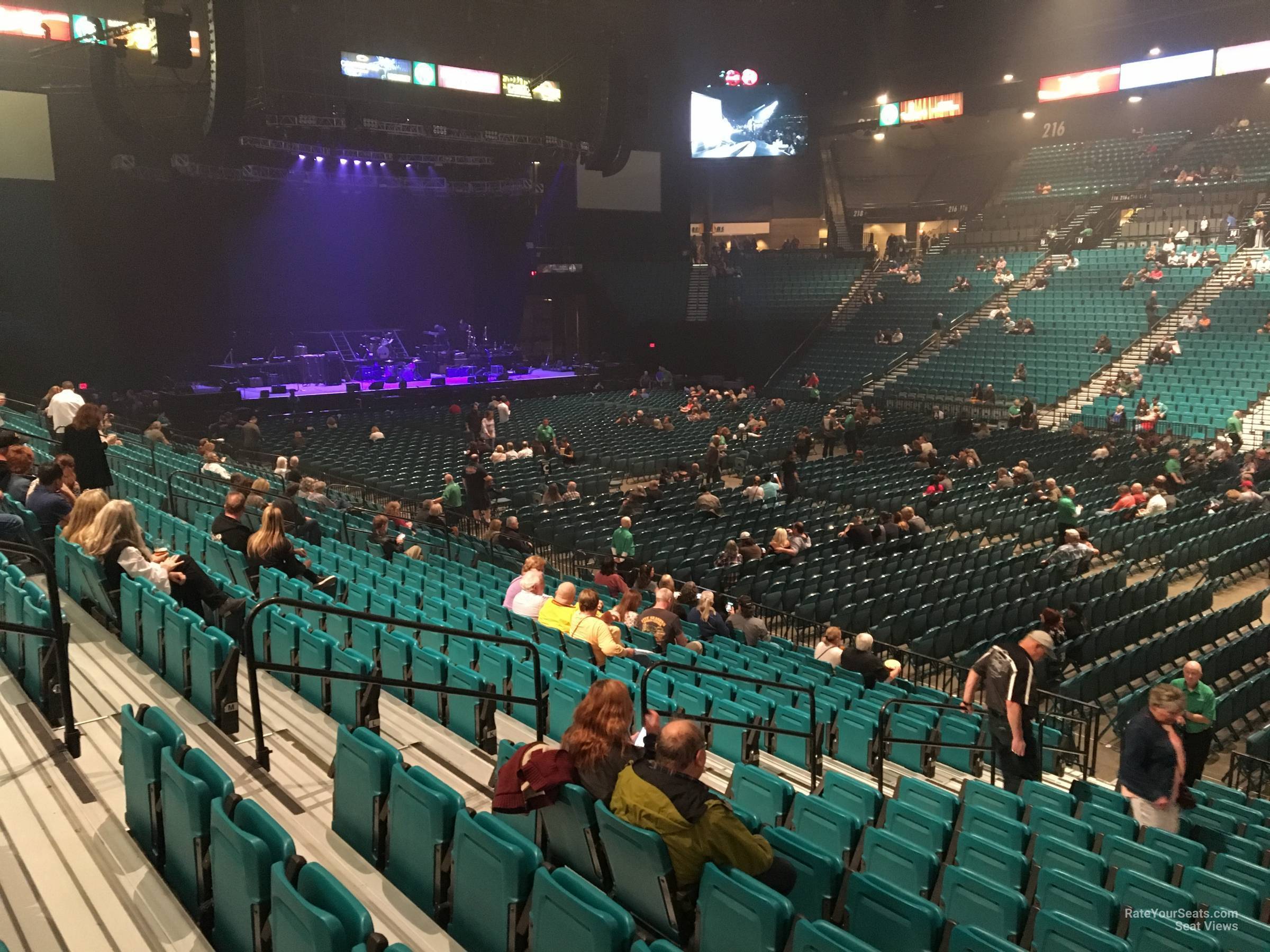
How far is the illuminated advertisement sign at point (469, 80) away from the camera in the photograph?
2794cm

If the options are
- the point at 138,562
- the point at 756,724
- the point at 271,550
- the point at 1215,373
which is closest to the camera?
the point at 138,562

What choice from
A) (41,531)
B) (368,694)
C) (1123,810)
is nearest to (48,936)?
(368,694)

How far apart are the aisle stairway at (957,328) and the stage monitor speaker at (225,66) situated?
1881cm

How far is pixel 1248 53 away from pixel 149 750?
3691 cm

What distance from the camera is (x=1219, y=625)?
10789 mm

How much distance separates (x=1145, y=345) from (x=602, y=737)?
2692 centimetres

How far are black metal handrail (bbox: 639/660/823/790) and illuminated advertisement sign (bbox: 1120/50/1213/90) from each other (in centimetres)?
3254

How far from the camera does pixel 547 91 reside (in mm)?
30109

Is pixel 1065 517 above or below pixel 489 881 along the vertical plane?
below

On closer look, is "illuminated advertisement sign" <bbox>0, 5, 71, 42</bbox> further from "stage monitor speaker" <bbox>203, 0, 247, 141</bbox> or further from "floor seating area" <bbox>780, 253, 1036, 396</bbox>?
"floor seating area" <bbox>780, 253, 1036, 396</bbox>

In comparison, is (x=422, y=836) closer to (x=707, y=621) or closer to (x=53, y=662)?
(x=53, y=662)

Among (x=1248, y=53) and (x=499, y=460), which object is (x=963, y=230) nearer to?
(x=1248, y=53)

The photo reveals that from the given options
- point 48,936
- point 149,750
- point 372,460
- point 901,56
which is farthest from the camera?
point 901,56

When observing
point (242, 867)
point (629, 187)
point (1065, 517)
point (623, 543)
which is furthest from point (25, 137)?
point (242, 867)
